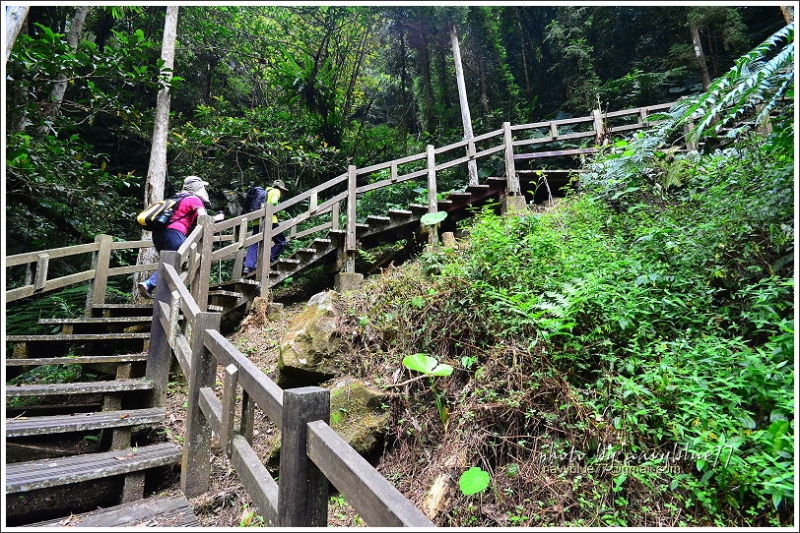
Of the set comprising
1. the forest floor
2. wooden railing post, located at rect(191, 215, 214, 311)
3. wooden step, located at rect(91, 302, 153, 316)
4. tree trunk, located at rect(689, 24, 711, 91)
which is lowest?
the forest floor

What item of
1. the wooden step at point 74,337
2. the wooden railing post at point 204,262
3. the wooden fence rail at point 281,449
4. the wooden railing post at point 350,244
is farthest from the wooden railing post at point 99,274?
the wooden railing post at point 350,244

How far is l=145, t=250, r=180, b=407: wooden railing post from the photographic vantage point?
3.62 metres

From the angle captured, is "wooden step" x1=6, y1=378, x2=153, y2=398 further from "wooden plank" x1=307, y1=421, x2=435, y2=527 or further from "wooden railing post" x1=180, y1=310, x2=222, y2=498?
"wooden plank" x1=307, y1=421, x2=435, y2=527

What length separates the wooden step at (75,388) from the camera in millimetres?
3230

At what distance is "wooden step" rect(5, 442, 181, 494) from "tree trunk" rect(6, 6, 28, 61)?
296 centimetres

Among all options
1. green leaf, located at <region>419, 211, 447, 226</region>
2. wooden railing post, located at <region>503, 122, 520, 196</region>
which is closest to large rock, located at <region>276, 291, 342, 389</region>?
green leaf, located at <region>419, 211, 447, 226</region>

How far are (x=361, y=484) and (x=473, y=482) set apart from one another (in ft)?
4.17

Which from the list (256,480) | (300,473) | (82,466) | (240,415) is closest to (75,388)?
(82,466)

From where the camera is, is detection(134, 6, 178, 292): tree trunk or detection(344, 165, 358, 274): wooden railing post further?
detection(134, 6, 178, 292): tree trunk

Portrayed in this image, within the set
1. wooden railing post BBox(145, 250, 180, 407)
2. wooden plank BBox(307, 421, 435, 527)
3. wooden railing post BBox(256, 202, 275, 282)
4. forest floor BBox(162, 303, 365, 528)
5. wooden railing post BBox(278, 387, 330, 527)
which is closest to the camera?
wooden plank BBox(307, 421, 435, 527)

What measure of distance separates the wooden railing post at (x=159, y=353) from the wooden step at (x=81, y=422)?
28 cm

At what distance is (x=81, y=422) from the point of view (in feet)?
9.82

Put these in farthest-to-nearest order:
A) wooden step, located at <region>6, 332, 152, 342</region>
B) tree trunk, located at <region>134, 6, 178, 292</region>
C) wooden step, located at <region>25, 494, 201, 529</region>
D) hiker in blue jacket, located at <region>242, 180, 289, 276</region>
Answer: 1. tree trunk, located at <region>134, 6, 178, 292</region>
2. hiker in blue jacket, located at <region>242, 180, 289, 276</region>
3. wooden step, located at <region>6, 332, 152, 342</region>
4. wooden step, located at <region>25, 494, 201, 529</region>

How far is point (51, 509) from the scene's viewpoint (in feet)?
8.29
